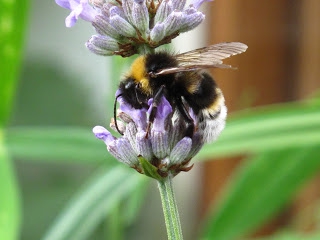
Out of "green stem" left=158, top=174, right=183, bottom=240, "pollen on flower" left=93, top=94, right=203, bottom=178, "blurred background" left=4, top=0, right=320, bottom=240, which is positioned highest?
"pollen on flower" left=93, top=94, right=203, bottom=178

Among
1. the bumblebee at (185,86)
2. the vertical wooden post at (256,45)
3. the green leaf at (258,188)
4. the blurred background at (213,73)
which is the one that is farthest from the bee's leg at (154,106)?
the vertical wooden post at (256,45)

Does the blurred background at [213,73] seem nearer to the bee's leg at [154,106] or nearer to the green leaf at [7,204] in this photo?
the green leaf at [7,204]

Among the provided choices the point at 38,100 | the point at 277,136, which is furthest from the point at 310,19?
the point at 277,136

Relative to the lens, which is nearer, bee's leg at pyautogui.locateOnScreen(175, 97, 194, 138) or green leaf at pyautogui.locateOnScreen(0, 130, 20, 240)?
bee's leg at pyautogui.locateOnScreen(175, 97, 194, 138)

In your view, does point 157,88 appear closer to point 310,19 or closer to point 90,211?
point 90,211

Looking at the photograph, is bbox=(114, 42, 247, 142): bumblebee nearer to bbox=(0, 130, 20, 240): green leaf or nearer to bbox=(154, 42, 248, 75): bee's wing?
bbox=(154, 42, 248, 75): bee's wing

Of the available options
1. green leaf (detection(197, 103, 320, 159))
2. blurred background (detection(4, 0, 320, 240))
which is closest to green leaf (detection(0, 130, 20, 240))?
green leaf (detection(197, 103, 320, 159))

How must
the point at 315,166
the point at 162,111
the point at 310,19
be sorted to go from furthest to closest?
1. the point at 310,19
2. the point at 315,166
3. the point at 162,111
